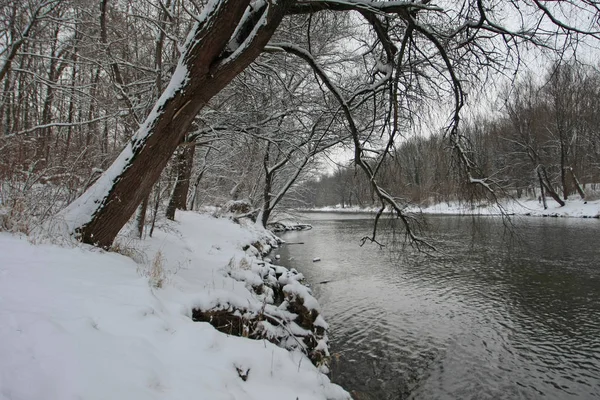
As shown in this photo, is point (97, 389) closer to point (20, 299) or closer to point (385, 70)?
point (20, 299)

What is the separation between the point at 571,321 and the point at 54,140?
36.3 ft

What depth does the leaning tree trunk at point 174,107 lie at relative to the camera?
12.4ft

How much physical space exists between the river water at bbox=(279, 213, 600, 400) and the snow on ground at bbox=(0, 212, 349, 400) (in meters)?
1.91

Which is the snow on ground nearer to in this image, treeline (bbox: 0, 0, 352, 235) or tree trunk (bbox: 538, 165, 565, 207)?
treeline (bbox: 0, 0, 352, 235)

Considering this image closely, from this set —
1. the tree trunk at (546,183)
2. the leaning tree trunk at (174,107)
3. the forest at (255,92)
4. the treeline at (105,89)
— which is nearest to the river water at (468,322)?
the forest at (255,92)

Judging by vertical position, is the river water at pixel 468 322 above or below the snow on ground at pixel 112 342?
below

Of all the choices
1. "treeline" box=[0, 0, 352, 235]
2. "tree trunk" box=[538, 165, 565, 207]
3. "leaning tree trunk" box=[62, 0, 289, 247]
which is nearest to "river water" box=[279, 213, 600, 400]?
"leaning tree trunk" box=[62, 0, 289, 247]

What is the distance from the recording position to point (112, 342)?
6.84 ft

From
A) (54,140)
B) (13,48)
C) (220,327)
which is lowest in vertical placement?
(220,327)

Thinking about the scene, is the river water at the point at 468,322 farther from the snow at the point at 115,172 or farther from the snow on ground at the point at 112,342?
the snow at the point at 115,172

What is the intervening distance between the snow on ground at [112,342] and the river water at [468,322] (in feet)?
6.28

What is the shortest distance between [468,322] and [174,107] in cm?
703

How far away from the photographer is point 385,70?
14.3ft

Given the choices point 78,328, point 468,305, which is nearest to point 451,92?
point 78,328
